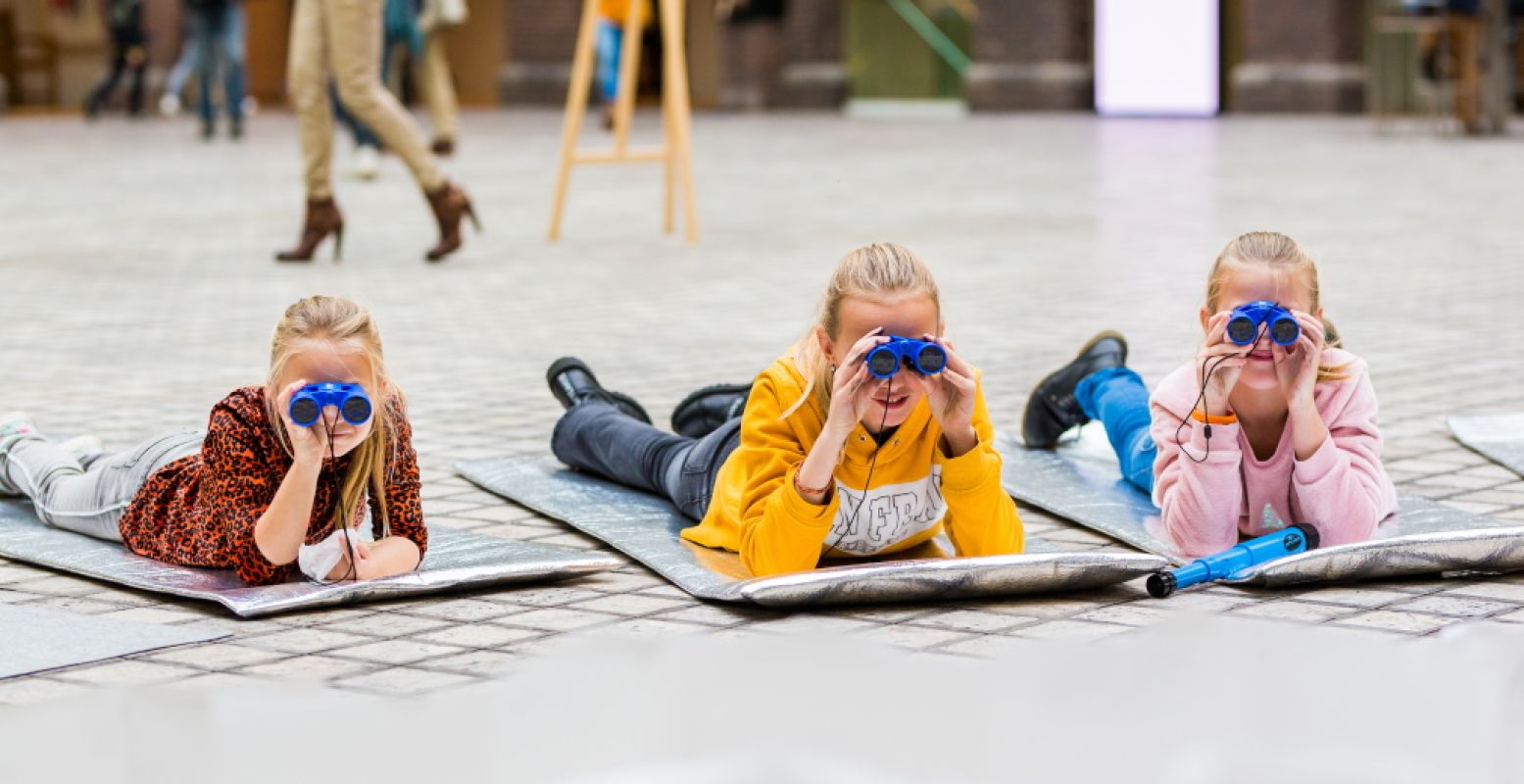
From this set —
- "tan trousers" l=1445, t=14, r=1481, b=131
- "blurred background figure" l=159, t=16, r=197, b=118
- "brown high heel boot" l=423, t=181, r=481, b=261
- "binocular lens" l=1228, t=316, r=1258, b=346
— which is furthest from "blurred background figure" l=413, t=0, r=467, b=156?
"binocular lens" l=1228, t=316, r=1258, b=346

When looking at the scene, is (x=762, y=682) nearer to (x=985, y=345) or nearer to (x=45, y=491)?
(x=45, y=491)

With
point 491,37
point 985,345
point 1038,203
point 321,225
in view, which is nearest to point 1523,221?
point 1038,203

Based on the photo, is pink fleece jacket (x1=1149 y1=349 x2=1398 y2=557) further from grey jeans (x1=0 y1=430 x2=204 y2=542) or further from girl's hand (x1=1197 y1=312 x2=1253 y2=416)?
grey jeans (x1=0 y1=430 x2=204 y2=542)

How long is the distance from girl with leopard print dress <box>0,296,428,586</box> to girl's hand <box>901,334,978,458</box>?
101 centimetres

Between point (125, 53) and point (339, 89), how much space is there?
18.6 meters

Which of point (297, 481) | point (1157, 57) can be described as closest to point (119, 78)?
point (1157, 57)

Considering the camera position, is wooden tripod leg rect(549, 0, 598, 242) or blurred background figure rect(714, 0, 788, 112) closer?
wooden tripod leg rect(549, 0, 598, 242)

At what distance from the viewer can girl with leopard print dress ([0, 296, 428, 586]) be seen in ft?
13.3

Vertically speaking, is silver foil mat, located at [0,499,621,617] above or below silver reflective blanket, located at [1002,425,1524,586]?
above

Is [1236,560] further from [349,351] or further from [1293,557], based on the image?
[349,351]

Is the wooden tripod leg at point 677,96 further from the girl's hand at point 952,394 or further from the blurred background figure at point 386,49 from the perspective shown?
the girl's hand at point 952,394

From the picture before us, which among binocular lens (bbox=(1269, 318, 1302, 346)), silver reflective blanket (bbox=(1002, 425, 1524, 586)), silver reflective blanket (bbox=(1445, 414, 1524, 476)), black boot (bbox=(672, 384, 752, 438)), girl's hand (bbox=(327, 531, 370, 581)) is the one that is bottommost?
silver reflective blanket (bbox=(1445, 414, 1524, 476))

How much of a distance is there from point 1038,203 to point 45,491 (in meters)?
9.23

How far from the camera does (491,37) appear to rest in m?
31.6
